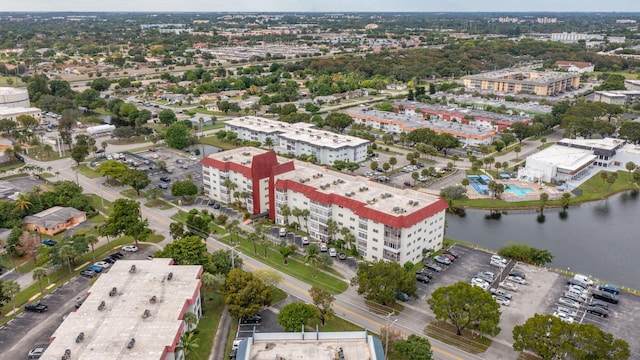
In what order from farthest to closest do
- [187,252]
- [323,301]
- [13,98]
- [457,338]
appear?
[13,98] < [187,252] < [323,301] < [457,338]

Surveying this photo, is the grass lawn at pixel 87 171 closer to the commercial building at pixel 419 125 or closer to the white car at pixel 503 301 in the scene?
the commercial building at pixel 419 125

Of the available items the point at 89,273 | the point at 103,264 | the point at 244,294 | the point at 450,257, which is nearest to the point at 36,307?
the point at 89,273

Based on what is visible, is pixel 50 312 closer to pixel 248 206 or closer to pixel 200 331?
pixel 200 331

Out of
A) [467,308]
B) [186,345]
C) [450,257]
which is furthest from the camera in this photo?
[450,257]

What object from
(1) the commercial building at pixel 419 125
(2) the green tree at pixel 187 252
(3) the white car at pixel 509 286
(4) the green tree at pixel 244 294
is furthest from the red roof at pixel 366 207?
(1) the commercial building at pixel 419 125

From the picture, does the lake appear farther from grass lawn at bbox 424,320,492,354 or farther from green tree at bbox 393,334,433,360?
green tree at bbox 393,334,433,360

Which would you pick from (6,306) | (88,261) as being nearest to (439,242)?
(88,261)

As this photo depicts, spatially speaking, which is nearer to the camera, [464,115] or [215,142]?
[215,142]

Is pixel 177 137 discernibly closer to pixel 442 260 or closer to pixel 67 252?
pixel 67 252
